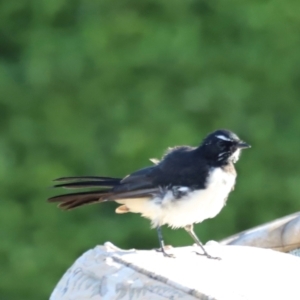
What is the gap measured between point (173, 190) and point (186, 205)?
63mm

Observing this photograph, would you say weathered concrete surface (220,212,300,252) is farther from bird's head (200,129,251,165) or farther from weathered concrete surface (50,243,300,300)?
weathered concrete surface (50,243,300,300)

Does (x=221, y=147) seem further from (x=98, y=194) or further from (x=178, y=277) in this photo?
(x=178, y=277)

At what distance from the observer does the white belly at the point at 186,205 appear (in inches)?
103

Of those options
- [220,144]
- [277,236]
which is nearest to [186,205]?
[220,144]

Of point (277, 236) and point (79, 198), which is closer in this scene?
point (79, 198)

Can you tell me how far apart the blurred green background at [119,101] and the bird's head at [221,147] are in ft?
5.46

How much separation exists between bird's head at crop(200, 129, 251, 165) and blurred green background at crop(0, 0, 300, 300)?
1.67 meters

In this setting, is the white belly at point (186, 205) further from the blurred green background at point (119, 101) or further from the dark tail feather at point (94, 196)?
the blurred green background at point (119, 101)

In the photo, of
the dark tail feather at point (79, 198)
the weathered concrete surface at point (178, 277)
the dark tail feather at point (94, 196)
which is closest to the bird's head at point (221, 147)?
the dark tail feather at point (94, 196)

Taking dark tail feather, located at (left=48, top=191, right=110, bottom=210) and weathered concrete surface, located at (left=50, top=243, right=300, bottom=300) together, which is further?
dark tail feather, located at (left=48, top=191, right=110, bottom=210)

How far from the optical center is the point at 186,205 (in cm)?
262

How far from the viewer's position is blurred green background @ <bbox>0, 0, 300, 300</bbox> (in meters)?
4.50

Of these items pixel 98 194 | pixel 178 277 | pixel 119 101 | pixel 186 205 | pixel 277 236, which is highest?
pixel 119 101

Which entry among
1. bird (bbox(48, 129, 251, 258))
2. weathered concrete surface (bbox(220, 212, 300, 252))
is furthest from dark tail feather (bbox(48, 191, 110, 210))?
weathered concrete surface (bbox(220, 212, 300, 252))
